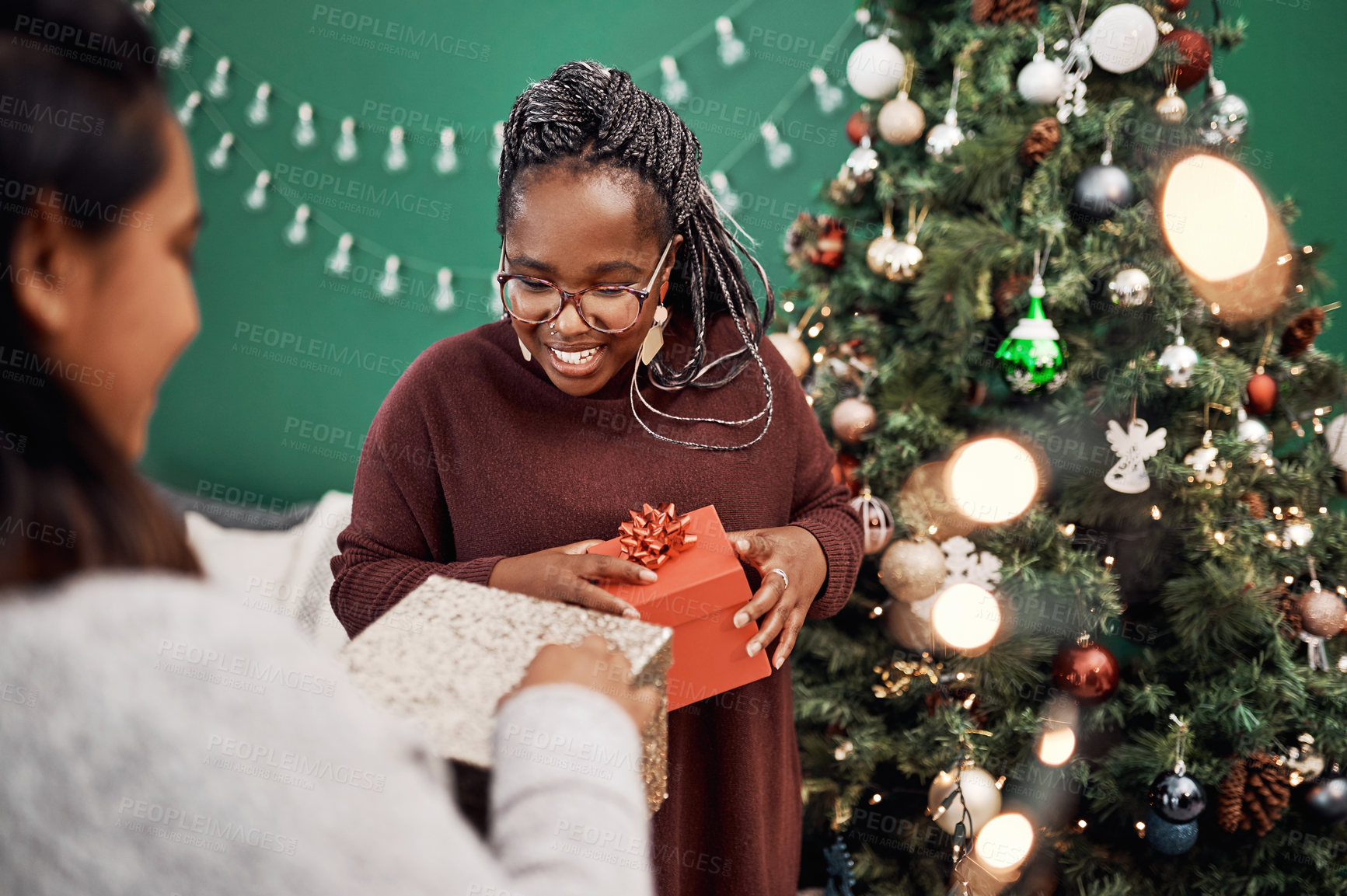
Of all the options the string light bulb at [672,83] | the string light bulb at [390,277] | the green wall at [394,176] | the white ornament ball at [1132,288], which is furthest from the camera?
the string light bulb at [390,277]

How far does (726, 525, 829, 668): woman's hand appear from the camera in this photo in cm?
100

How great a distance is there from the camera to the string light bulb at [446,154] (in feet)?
7.86

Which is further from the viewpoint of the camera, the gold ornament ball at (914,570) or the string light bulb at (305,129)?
the string light bulb at (305,129)

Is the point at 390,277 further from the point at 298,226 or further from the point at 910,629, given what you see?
the point at 910,629

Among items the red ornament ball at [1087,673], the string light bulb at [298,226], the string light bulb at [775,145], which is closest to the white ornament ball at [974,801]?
the red ornament ball at [1087,673]

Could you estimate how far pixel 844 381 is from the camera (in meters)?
1.86

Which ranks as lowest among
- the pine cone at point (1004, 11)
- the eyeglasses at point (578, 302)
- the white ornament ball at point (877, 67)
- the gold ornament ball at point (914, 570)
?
the gold ornament ball at point (914, 570)

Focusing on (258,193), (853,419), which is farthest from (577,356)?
(258,193)

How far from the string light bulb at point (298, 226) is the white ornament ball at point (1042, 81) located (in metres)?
1.97

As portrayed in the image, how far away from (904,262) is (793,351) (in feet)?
0.98

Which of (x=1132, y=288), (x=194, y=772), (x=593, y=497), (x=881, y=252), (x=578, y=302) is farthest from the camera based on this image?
(x=881, y=252)

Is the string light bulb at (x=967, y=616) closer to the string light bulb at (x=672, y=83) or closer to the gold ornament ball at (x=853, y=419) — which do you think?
the gold ornament ball at (x=853, y=419)

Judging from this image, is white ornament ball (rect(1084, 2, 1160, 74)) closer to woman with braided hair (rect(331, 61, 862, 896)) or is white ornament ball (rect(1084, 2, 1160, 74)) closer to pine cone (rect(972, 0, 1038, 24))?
pine cone (rect(972, 0, 1038, 24))

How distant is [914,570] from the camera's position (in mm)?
1666
